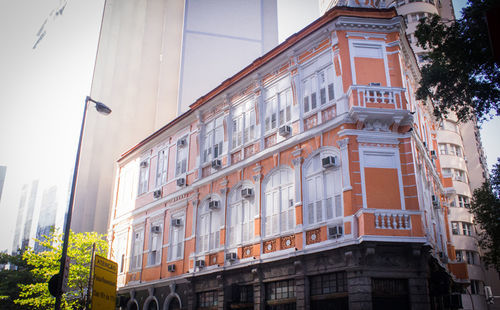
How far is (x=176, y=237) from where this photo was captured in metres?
24.2

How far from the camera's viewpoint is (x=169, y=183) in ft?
84.6

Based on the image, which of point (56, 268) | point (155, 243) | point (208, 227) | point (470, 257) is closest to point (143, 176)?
point (155, 243)

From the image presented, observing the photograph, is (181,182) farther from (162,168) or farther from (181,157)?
(162,168)

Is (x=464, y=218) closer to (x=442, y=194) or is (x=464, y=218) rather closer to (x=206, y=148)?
(x=442, y=194)

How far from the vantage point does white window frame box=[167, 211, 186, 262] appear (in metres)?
23.6

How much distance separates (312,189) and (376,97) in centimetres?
416

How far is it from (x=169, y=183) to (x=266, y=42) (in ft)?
88.6

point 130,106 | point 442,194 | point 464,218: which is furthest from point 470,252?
point 130,106

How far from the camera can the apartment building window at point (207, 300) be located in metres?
20.6

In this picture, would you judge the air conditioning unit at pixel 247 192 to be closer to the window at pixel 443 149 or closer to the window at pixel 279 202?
the window at pixel 279 202

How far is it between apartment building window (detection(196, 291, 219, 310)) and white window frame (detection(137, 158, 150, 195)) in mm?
8587

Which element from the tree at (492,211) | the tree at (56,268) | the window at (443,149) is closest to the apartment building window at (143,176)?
the tree at (56,268)

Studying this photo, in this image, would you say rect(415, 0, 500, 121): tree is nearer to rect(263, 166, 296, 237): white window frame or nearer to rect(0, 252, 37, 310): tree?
rect(263, 166, 296, 237): white window frame

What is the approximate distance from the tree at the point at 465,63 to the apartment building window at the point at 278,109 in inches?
213
